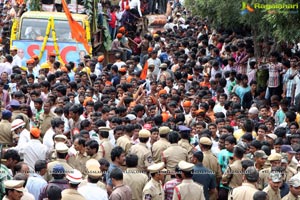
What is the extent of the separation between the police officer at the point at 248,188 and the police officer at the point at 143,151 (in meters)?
2.07

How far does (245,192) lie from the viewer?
13.2 metres

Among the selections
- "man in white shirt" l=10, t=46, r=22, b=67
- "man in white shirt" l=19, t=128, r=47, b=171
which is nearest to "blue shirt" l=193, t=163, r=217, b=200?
"man in white shirt" l=19, t=128, r=47, b=171

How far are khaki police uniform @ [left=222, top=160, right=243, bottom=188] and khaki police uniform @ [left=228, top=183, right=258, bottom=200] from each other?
1182 millimetres

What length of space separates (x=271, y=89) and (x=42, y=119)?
6.54 m

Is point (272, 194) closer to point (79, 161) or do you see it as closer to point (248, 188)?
point (248, 188)

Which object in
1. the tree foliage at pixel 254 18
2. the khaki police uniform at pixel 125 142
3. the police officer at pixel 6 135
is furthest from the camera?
the tree foliage at pixel 254 18

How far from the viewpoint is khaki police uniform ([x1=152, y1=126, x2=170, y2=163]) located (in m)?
15.4

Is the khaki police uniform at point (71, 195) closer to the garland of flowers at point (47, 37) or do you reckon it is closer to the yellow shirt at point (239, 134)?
the yellow shirt at point (239, 134)

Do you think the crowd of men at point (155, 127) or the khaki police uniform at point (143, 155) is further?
the khaki police uniform at point (143, 155)

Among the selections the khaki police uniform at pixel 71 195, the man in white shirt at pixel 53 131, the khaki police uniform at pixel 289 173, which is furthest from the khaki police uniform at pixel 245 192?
the man in white shirt at pixel 53 131

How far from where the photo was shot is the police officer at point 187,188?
13.2 metres

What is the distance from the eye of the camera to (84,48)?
25.3 m

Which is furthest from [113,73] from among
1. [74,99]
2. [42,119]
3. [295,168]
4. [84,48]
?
[295,168]

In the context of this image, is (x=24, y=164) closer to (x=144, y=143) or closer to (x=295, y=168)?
(x=144, y=143)
